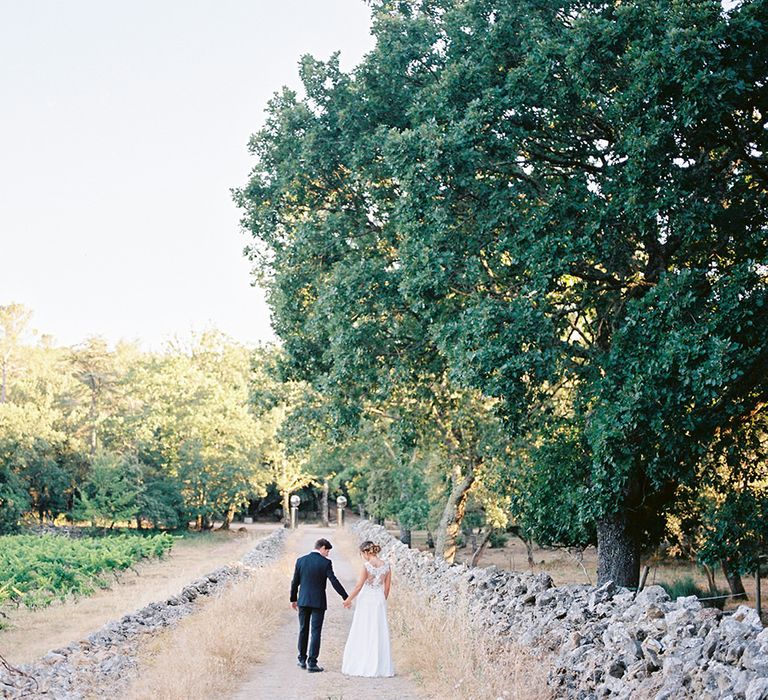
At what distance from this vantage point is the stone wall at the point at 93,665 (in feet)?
29.8

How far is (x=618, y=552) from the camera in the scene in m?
15.7

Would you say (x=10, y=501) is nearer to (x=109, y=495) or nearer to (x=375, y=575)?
(x=109, y=495)

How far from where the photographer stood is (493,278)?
15.2 metres

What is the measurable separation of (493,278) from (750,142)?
4.81 m

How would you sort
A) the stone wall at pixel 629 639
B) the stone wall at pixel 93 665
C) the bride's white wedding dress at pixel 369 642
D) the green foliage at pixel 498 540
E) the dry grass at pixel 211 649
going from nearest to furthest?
the stone wall at pixel 629 639, the stone wall at pixel 93 665, the dry grass at pixel 211 649, the bride's white wedding dress at pixel 369 642, the green foliage at pixel 498 540

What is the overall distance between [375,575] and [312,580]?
2.93 ft

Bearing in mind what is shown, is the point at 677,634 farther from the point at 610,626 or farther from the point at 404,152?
the point at 404,152

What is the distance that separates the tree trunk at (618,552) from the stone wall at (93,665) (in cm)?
814

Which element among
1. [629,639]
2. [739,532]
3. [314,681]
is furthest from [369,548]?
[739,532]

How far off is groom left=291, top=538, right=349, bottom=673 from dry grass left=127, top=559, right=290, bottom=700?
34.8 inches

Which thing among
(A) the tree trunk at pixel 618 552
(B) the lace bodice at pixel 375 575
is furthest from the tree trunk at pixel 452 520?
(B) the lace bodice at pixel 375 575

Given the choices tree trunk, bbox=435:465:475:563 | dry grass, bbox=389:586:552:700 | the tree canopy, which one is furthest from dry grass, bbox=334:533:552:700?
tree trunk, bbox=435:465:475:563

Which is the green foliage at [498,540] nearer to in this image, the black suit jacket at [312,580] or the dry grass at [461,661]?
the dry grass at [461,661]

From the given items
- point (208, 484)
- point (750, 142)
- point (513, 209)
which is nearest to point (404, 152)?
point (513, 209)
